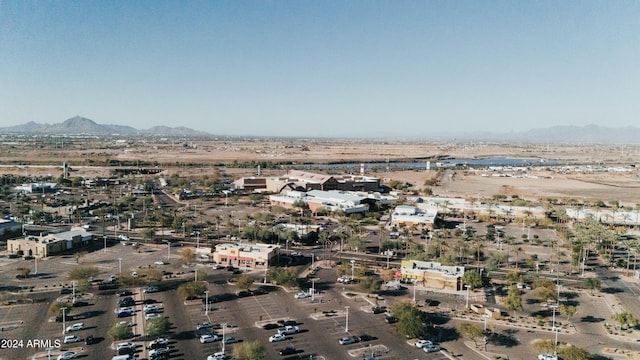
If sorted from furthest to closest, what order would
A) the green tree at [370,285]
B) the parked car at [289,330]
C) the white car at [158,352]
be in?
the green tree at [370,285], the parked car at [289,330], the white car at [158,352]

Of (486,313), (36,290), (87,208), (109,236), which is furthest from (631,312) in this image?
(87,208)

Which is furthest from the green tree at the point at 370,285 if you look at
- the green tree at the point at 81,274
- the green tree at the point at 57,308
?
the green tree at the point at 81,274

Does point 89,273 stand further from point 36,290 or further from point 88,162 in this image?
point 88,162

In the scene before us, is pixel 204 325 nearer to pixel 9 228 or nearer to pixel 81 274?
pixel 81 274

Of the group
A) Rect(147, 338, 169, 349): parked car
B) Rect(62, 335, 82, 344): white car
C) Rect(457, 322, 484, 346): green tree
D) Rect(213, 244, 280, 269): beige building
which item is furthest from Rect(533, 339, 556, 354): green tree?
Rect(62, 335, 82, 344): white car

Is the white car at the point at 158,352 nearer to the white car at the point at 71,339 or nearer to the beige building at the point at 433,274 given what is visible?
the white car at the point at 71,339

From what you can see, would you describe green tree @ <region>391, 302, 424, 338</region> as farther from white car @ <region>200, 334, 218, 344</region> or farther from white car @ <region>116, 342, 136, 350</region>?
white car @ <region>116, 342, 136, 350</region>
